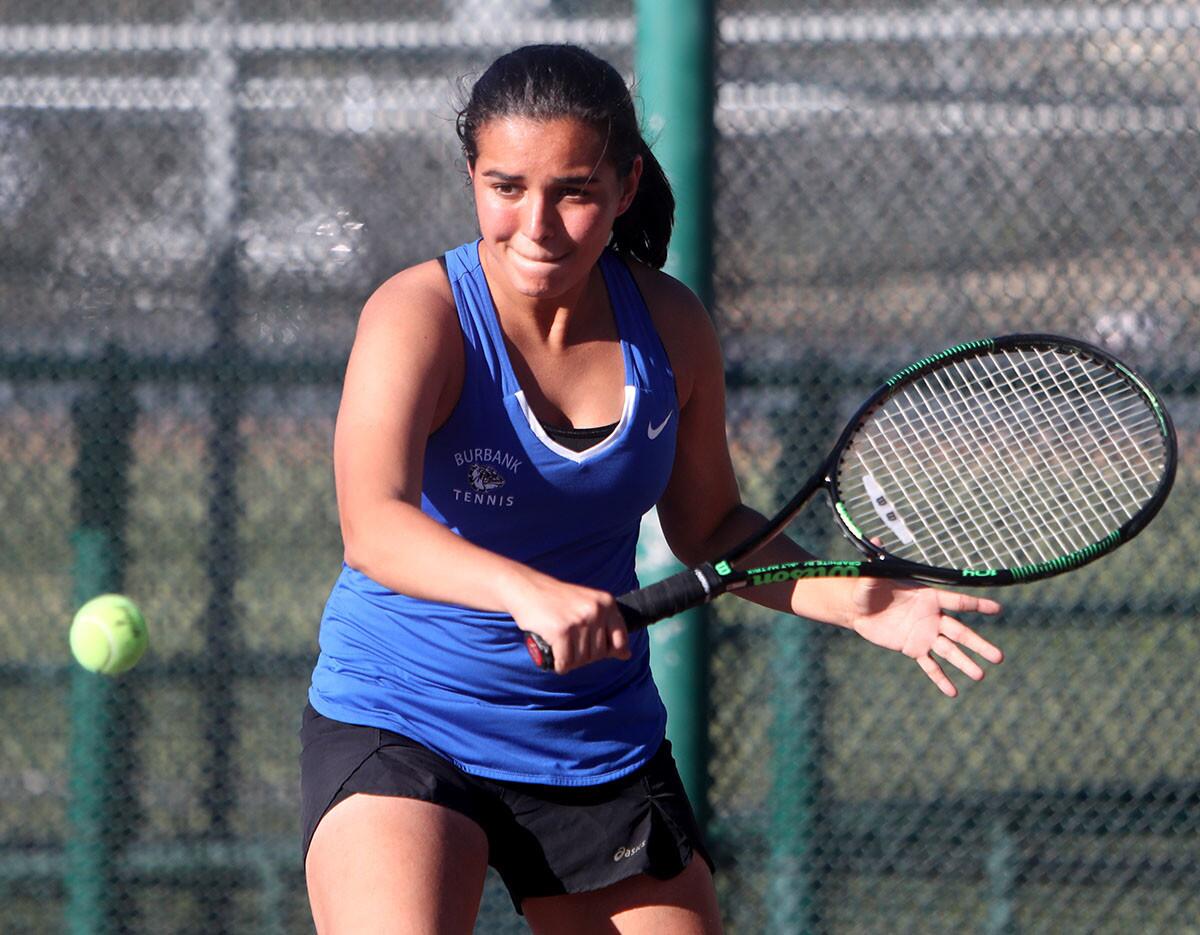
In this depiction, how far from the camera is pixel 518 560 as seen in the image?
1.96 meters

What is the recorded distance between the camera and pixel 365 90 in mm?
3199

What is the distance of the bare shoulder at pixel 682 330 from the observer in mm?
2088

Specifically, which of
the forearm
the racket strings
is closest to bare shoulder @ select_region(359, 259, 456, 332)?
the forearm

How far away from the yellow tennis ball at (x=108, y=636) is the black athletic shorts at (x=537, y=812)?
1.08 meters

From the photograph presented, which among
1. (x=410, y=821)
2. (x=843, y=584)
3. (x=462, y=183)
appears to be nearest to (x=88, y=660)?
(x=462, y=183)

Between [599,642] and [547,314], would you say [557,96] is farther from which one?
[599,642]

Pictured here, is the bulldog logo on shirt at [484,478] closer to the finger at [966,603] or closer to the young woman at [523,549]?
the young woman at [523,549]

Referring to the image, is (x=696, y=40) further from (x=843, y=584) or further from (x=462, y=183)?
(x=843, y=584)

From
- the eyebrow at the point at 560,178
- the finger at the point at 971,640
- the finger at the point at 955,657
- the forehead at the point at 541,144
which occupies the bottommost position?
the finger at the point at 955,657

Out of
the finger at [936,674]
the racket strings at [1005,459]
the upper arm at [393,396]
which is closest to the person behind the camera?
the upper arm at [393,396]

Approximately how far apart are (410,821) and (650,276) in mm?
812

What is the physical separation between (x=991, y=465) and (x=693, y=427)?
493 millimetres

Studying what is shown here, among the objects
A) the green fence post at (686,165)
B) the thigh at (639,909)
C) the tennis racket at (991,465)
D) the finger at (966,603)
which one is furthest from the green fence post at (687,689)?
the finger at (966,603)

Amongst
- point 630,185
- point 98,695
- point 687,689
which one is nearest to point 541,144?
point 630,185
